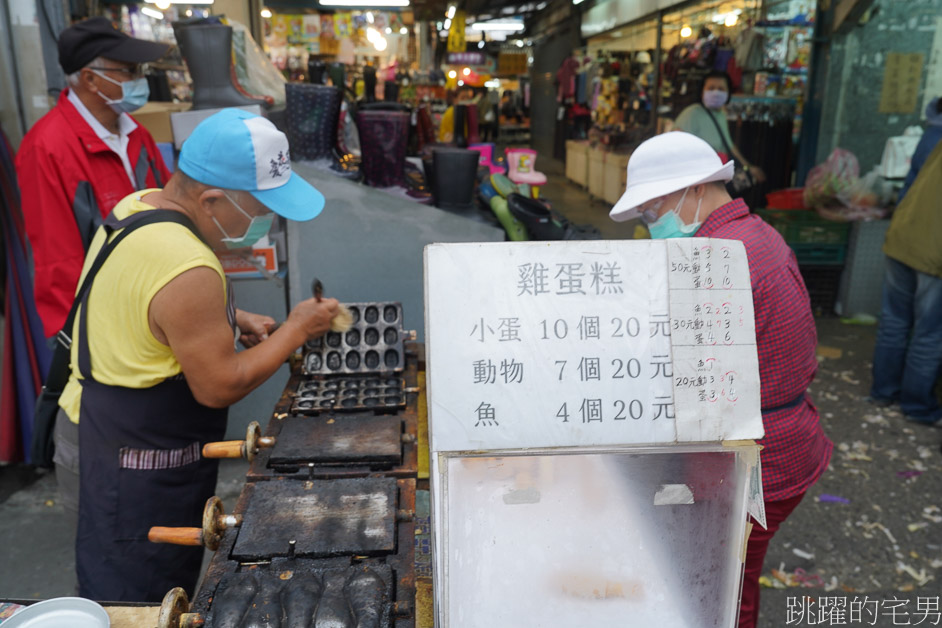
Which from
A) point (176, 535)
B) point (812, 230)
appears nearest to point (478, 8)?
point (812, 230)

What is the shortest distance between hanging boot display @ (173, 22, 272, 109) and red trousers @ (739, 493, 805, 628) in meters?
3.30

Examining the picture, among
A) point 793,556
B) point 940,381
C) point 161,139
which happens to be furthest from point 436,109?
point 793,556

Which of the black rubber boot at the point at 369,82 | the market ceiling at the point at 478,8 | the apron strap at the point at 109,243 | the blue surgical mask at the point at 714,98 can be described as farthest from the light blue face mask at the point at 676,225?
the market ceiling at the point at 478,8

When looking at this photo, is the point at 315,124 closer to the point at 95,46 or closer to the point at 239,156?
the point at 95,46

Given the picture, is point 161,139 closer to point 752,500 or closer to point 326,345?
point 326,345

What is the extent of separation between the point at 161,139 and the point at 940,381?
5801 millimetres

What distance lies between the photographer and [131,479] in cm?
206

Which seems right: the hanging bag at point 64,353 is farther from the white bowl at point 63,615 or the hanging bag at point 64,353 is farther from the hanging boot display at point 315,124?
the hanging boot display at point 315,124

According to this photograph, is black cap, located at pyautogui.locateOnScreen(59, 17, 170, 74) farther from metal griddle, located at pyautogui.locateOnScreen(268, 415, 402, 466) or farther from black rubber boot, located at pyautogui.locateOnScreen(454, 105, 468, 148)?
black rubber boot, located at pyautogui.locateOnScreen(454, 105, 468, 148)

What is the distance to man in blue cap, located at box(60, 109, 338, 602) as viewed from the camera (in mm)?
1880

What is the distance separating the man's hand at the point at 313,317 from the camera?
95.5 inches

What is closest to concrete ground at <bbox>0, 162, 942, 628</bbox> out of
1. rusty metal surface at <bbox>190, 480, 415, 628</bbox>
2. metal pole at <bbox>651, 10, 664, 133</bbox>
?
rusty metal surface at <bbox>190, 480, 415, 628</bbox>

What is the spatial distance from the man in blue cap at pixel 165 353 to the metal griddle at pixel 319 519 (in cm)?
39

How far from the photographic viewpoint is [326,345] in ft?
8.86
